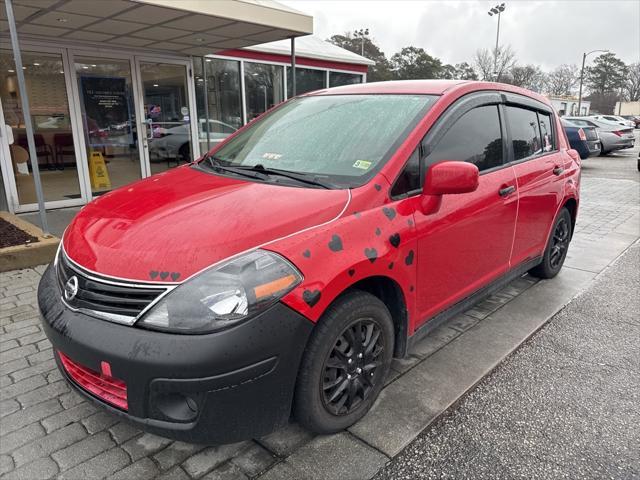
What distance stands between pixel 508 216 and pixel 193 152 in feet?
24.4

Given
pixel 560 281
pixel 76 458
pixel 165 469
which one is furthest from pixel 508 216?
pixel 76 458

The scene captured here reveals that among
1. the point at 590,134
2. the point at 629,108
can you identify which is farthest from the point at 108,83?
the point at 629,108

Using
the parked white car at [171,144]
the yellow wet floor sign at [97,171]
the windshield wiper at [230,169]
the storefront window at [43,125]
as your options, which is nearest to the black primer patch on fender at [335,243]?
the windshield wiper at [230,169]

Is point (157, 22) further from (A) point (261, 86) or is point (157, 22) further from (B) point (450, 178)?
(A) point (261, 86)

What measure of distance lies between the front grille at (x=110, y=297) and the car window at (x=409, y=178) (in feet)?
4.32

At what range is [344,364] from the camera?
235 centimetres

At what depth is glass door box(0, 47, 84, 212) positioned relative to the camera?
7012 mm

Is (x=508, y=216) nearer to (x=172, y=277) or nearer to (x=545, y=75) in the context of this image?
(x=172, y=277)

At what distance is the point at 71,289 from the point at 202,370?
80 cm

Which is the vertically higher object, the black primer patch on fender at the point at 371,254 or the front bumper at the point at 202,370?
the black primer patch on fender at the point at 371,254

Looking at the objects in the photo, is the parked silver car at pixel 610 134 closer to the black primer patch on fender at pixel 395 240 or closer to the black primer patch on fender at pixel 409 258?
the black primer patch on fender at pixel 409 258

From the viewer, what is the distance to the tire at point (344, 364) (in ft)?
7.06

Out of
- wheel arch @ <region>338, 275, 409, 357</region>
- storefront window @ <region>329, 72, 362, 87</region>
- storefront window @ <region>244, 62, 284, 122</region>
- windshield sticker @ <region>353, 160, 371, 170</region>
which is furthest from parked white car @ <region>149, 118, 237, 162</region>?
wheel arch @ <region>338, 275, 409, 357</region>

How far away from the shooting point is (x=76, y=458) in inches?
89.7
